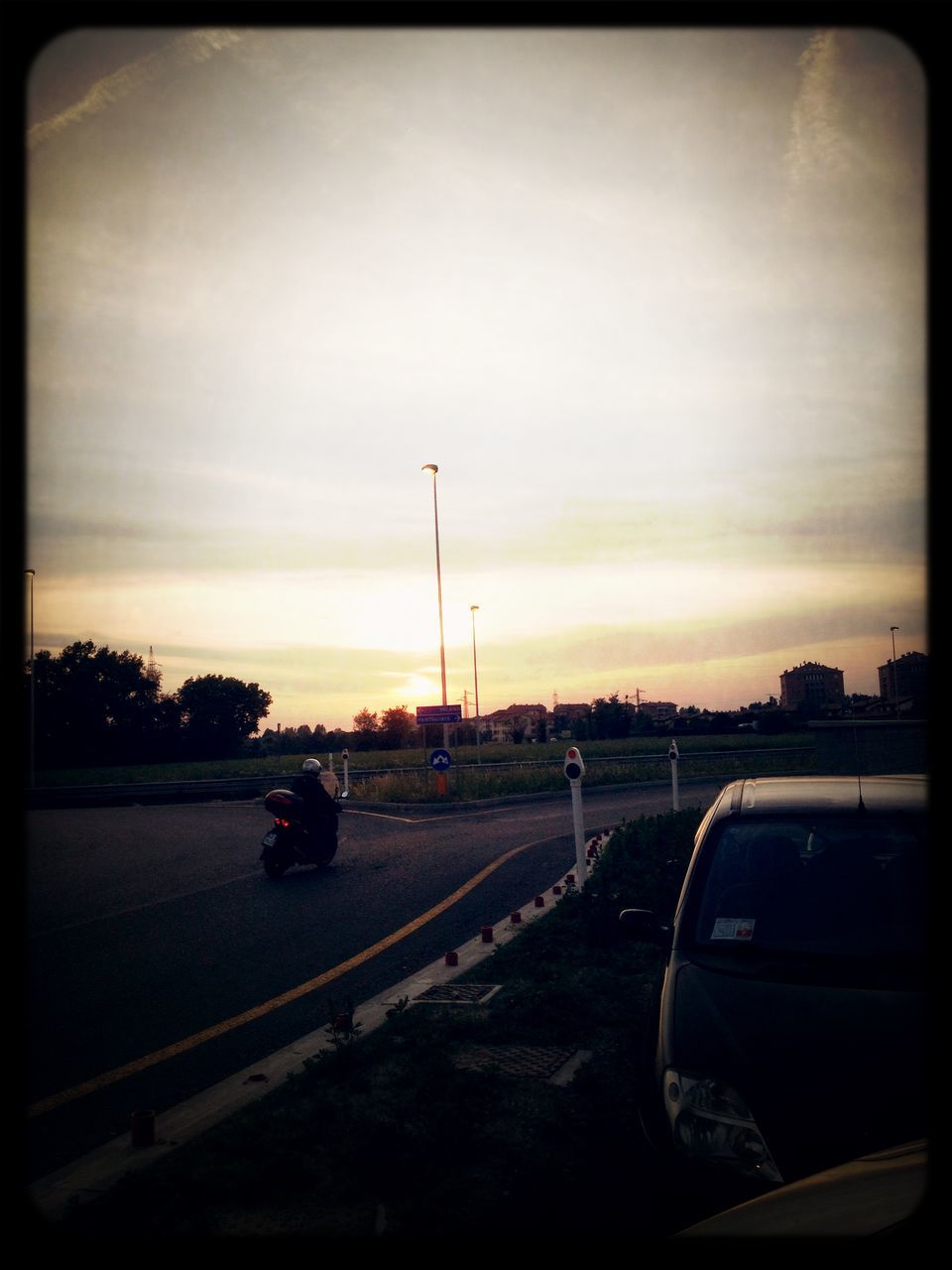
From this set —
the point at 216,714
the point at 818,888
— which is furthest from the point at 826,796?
the point at 216,714

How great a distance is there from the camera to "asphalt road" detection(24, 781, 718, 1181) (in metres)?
5.41

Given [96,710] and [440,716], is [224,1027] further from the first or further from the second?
[96,710]

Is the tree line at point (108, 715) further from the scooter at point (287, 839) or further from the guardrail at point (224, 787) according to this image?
the scooter at point (287, 839)

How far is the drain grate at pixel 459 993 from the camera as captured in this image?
21.4ft

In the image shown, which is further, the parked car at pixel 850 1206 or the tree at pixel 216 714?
the tree at pixel 216 714

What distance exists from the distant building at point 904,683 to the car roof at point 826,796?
7.40 ft

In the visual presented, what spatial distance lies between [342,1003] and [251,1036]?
771 mm

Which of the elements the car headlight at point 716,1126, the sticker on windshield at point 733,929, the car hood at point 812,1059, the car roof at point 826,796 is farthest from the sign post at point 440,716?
the car headlight at point 716,1126

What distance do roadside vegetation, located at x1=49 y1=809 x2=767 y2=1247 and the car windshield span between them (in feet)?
3.30

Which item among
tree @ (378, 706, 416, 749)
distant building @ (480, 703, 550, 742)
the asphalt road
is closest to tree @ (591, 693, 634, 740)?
tree @ (378, 706, 416, 749)

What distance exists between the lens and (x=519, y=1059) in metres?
5.30

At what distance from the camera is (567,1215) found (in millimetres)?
3584

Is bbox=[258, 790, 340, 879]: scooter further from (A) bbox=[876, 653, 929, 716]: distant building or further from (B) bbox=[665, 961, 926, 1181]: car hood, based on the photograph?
(B) bbox=[665, 961, 926, 1181]: car hood

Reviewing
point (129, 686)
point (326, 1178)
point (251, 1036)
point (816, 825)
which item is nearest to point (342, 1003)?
point (251, 1036)
